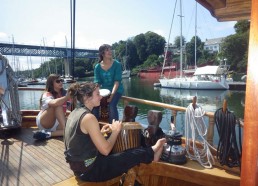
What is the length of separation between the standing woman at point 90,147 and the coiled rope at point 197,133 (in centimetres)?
95

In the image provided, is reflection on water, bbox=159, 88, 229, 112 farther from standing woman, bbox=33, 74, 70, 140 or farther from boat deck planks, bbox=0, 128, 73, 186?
boat deck planks, bbox=0, 128, 73, 186

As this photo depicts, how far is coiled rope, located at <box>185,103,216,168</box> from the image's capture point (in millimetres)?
3398

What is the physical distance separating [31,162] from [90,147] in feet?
5.07

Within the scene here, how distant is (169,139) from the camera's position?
3.32 metres

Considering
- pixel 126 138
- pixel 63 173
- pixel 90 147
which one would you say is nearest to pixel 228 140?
pixel 126 138

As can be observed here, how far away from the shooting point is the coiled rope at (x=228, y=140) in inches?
121

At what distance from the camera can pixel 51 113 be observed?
4.48 meters

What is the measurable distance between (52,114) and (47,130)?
420mm

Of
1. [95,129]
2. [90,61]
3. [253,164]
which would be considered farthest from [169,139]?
[90,61]

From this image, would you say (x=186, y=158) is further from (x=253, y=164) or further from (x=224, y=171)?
(x=253, y=164)

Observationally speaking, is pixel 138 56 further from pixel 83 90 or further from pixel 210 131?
pixel 83 90

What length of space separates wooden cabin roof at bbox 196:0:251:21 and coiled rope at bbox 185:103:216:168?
1275 millimetres

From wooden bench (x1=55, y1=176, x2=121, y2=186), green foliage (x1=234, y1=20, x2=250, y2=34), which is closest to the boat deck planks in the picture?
wooden bench (x1=55, y1=176, x2=121, y2=186)

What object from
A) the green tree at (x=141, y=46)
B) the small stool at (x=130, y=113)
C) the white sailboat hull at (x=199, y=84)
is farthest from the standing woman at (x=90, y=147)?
the green tree at (x=141, y=46)
